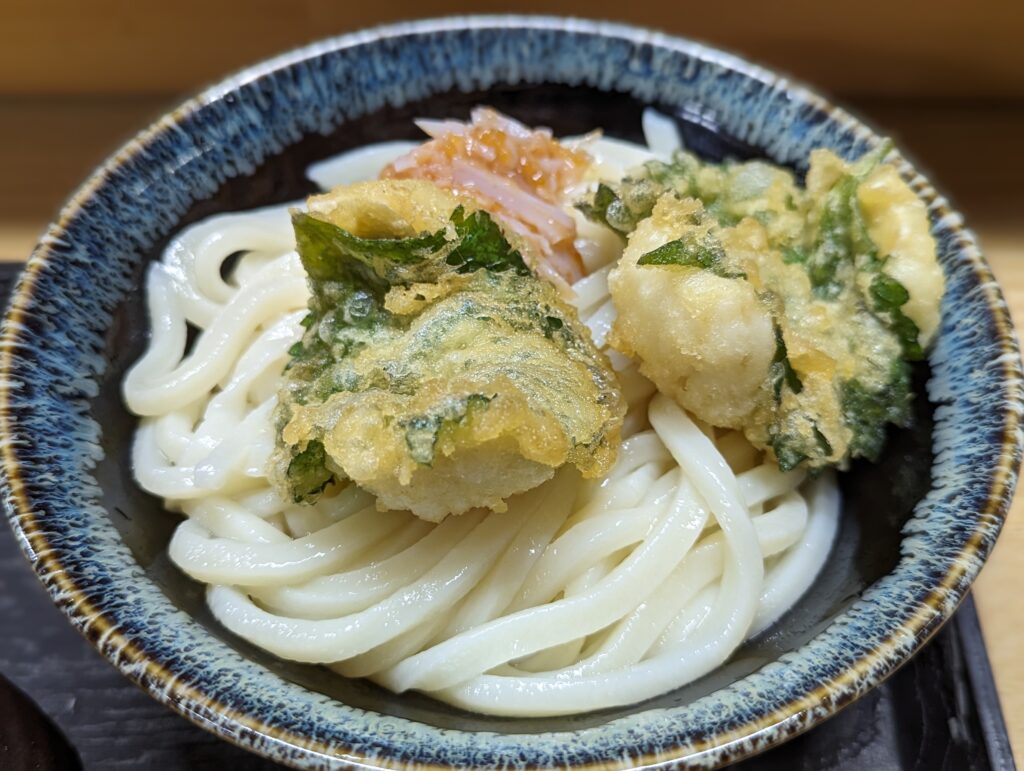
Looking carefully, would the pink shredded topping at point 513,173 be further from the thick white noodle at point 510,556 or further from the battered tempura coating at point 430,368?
the battered tempura coating at point 430,368

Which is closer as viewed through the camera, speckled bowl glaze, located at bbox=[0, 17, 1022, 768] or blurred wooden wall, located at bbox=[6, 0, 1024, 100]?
speckled bowl glaze, located at bbox=[0, 17, 1022, 768]

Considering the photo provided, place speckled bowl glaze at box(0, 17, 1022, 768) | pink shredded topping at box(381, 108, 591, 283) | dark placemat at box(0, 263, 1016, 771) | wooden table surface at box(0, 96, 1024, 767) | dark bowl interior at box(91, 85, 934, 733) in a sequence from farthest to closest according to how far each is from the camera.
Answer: wooden table surface at box(0, 96, 1024, 767) < pink shredded topping at box(381, 108, 591, 283) < dark placemat at box(0, 263, 1016, 771) < dark bowl interior at box(91, 85, 934, 733) < speckled bowl glaze at box(0, 17, 1022, 768)

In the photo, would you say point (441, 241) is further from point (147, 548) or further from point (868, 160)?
point (868, 160)

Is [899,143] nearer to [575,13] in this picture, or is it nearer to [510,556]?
[575,13]

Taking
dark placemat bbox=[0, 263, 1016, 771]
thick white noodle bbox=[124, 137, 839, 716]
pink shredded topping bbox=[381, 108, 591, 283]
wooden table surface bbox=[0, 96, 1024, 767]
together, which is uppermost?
wooden table surface bbox=[0, 96, 1024, 767]

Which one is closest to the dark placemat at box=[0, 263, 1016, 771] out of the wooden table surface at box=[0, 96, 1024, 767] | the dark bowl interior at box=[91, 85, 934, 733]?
the dark bowl interior at box=[91, 85, 934, 733]

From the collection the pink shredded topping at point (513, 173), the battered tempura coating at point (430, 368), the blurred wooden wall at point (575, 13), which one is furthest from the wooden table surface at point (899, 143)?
the battered tempura coating at point (430, 368)

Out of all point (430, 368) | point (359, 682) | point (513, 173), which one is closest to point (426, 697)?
point (359, 682)

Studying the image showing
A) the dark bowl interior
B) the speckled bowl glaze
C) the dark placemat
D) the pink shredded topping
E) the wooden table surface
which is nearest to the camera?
the speckled bowl glaze

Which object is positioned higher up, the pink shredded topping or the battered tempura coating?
the pink shredded topping

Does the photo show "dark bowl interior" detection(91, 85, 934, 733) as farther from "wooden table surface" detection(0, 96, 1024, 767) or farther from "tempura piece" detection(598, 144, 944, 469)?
"wooden table surface" detection(0, 96, 1024, 767)
